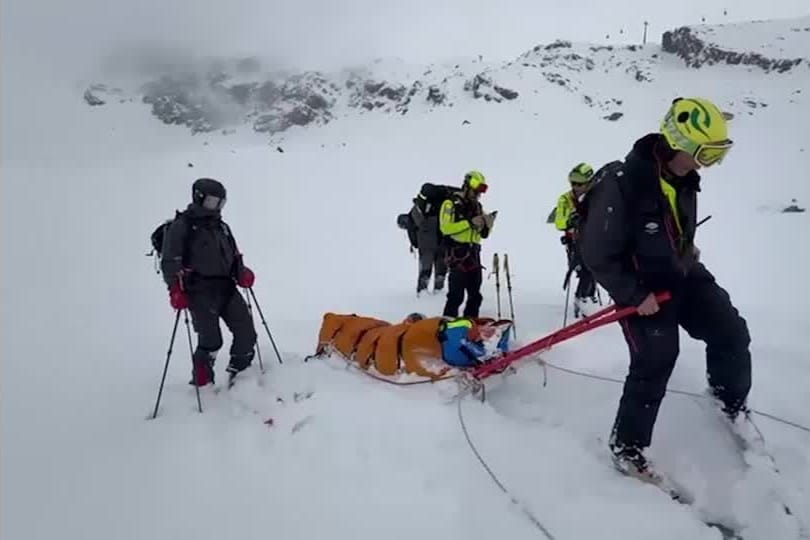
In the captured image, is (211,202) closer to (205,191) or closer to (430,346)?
(205,191)

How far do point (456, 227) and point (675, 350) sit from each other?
3975 mm

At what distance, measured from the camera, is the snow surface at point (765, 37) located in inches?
1633

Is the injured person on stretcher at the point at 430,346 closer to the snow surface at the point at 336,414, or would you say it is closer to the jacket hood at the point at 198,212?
the snow surface at the point at 336,414

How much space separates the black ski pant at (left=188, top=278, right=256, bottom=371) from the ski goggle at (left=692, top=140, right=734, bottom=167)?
4.44m

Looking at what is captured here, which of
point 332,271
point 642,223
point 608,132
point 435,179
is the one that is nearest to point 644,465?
point 642,223

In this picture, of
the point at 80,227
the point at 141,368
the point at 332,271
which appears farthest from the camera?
the point at 80,227

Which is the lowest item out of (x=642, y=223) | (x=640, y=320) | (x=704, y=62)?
(x=640, y=320)

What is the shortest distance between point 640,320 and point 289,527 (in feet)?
8.45

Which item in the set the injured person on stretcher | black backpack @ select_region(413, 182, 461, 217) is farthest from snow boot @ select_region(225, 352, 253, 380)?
black backpack @ select_region(413, 182, 461, 217)

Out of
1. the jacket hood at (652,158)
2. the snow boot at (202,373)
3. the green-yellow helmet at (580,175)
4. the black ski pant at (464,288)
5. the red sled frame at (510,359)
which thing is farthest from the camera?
the black ski pant at (464,288)

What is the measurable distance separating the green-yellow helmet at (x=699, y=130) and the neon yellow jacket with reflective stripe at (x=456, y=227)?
4.07 meters

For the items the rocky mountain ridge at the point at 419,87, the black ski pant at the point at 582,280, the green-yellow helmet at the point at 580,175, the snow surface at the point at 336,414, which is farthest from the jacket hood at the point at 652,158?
the rocky mountain ridge at the point at 419,87

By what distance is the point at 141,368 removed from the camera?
23.4 feet

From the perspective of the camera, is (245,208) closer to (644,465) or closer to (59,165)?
(59,165)
